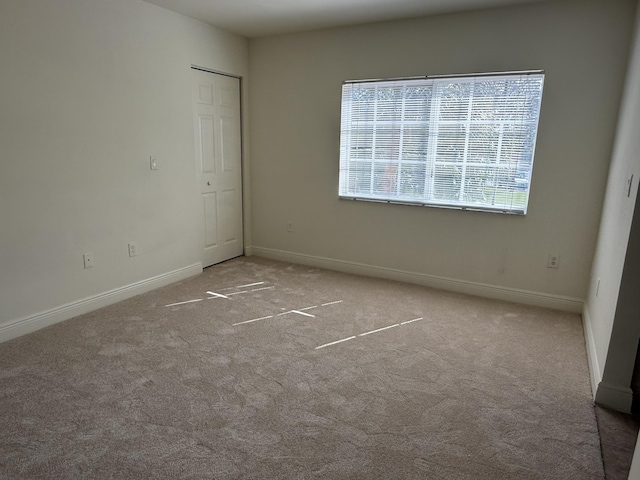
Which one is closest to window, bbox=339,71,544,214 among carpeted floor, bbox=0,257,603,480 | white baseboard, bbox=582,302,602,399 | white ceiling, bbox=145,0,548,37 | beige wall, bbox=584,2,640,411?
white ceiling, bbox=145,0,548,37

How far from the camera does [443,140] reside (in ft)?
12.6

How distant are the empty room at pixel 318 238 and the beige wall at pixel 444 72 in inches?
0.9

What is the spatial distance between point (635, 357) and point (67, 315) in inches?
151

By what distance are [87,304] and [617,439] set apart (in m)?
3.68

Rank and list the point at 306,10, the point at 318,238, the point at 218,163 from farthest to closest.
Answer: the point at 318,238 → the point at 218,163 → the point at 306,10

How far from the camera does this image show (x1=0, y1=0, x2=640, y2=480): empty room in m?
2.01

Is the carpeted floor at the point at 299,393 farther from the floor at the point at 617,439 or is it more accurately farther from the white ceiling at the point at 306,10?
the white ceiling at the point at 306,10

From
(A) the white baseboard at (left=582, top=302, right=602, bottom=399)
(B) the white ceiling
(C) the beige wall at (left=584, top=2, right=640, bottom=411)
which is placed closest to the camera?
(C) the beige wall at (left=584, top=2, right=640, bottom=411)

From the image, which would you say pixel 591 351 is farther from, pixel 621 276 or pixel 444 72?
pixel 444 72

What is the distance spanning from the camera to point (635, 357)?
2.18 m

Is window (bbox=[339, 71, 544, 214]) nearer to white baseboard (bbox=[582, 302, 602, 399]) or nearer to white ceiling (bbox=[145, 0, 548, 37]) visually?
white ceiling (bbox=[145, 0, 548, 37])

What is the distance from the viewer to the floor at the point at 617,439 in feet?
5.90

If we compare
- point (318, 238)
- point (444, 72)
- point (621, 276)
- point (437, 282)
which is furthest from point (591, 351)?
point (318, 238)

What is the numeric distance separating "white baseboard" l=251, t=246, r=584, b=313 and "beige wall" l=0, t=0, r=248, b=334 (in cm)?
125
